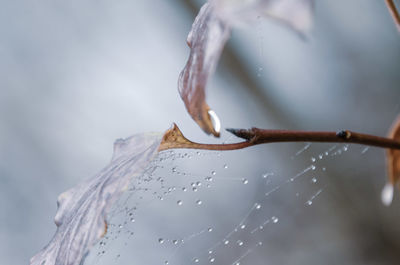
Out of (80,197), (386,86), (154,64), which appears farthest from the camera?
(386,86)

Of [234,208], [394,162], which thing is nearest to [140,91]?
[234,208]

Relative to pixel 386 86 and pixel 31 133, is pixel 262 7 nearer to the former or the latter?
pixel 31 133

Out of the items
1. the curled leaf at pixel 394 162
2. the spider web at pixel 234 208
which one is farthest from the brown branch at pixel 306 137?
the spider web at pixel 234 208

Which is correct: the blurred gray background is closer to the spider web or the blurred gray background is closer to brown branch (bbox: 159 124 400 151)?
the spider web

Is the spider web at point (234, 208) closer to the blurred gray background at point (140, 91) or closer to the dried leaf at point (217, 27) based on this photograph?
the blurred gray background at point (140, 91)

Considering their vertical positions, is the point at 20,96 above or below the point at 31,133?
above

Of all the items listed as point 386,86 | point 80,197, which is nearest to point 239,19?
point 80,197
